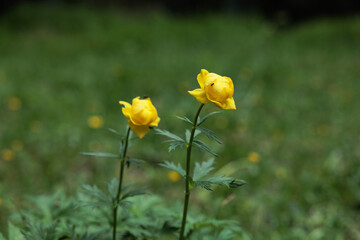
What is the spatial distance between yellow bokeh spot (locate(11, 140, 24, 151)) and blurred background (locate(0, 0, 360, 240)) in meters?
0.03

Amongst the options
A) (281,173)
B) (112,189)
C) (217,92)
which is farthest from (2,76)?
(217,92)

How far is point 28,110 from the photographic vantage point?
2.94 meters

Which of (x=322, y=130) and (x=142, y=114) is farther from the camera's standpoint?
(x=322, y=130)

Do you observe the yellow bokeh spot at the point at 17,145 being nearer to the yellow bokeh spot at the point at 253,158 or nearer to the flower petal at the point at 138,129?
the yellow bokeh spot at the point at 253,158

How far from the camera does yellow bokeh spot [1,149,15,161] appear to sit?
226cm

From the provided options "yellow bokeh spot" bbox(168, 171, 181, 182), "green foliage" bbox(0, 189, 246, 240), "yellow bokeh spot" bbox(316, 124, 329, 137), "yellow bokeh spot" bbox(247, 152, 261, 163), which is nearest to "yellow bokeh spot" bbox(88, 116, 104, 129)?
"yellow bokeh spot" bbox(168, 171, 181, 182)

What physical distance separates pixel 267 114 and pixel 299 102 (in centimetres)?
43

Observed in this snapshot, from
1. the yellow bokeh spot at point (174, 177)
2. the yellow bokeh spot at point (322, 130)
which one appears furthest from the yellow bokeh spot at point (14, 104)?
the yellow bokeh spot at point (322, 130)

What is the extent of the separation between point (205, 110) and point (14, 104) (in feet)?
5.24

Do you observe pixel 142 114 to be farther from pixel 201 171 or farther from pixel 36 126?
pixel 36 126

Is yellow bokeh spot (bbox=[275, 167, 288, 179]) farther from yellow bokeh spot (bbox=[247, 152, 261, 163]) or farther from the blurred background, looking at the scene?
yellow bokeh spot (bbox=[247, 152, 261, 163])

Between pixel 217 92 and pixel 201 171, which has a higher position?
pixel 217 92

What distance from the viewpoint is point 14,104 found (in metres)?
2.99

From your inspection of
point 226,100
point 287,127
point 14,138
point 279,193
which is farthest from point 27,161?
point 287,127
